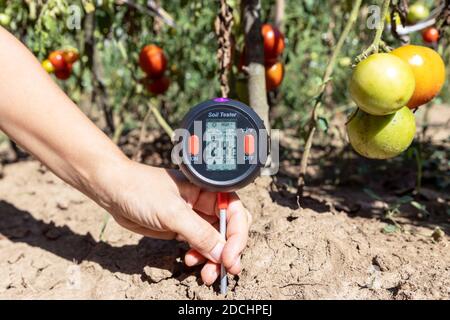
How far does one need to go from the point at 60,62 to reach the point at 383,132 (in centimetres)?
165

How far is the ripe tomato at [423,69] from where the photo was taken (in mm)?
1369

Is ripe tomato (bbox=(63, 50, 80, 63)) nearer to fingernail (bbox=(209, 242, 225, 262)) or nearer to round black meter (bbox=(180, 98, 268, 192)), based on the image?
round black meter (bbox=(180, 98, 268, 192))

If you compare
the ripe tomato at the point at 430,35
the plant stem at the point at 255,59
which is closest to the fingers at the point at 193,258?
the plant stem at the point at 255,59

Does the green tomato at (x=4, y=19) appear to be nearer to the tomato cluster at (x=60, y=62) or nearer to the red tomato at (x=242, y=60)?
the tomato cluster at (x=60, y=62)

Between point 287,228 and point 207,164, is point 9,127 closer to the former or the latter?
point 207,164

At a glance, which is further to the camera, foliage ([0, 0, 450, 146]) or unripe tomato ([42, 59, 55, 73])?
unripe tomato ([42, 59, 55, 73])

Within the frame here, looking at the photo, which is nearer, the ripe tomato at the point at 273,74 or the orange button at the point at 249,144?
the orange button at the point at 249,144

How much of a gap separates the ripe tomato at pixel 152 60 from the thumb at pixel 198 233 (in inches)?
53.1

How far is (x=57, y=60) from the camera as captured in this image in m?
2.46

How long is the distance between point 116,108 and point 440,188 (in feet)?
9.22

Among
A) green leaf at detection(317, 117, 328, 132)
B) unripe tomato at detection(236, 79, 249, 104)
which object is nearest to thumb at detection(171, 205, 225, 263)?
green leaf at detection(317, 117, 328, 132)

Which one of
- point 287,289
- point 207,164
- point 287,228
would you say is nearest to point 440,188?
point 287,228

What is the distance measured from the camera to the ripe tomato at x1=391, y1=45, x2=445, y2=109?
1369 millimetres

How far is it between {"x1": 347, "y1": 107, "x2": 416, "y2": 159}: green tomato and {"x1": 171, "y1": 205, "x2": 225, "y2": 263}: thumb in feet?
1.52
